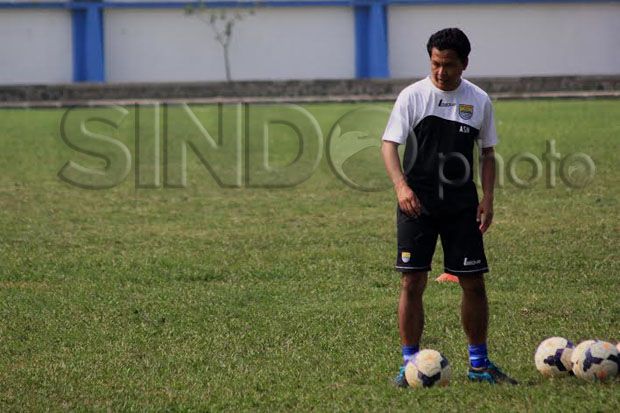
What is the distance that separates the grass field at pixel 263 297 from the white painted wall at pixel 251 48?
110 feet

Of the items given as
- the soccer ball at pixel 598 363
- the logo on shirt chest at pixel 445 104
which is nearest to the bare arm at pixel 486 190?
the logo on shirt chest at pixel 445 104

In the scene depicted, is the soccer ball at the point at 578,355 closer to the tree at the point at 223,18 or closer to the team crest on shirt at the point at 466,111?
the team crest on shirt at the point at 466,111

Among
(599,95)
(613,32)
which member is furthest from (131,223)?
(613,32)

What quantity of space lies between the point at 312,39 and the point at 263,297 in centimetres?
4218

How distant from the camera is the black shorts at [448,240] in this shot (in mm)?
6246

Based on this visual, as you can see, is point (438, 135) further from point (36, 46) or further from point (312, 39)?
point (36, 46)

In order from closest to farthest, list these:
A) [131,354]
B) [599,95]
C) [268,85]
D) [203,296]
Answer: [131,354], [203,296], [599,95], [268,85]

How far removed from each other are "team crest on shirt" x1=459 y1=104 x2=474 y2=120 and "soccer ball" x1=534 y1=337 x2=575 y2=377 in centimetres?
130

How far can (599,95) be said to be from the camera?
36531 mm

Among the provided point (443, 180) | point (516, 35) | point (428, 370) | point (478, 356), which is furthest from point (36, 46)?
point (428, 370)

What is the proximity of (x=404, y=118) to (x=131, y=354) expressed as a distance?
2.29 meters

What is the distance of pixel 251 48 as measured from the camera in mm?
50719

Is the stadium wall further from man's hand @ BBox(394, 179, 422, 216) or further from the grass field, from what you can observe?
man's hand @ BBox(394, 179, 422, 216)

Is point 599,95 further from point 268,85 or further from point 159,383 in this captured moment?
point 159,383
